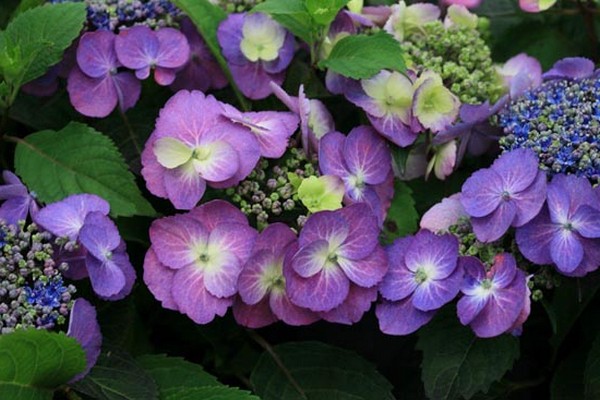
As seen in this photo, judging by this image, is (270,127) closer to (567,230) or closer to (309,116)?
(309,116)

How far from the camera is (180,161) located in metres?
1.04

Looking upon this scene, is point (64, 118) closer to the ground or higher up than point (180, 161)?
closer to the ground

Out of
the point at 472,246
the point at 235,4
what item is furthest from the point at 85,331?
the point at 235,4

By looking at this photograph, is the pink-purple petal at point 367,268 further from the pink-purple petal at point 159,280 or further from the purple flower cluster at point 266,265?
the pink-purple petal at point 159,280

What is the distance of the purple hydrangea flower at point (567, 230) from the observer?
3.26 feet

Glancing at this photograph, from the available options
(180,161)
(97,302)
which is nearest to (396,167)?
(180,161)

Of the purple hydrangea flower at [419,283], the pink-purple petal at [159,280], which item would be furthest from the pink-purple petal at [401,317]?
the pink-purple petal at [159,280]

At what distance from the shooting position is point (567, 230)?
3.29 feet

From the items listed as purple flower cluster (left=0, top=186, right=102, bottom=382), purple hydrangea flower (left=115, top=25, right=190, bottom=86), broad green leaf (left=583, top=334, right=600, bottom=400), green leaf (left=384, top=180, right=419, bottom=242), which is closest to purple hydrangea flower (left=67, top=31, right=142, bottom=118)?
purple hydrangea flower (left=115, top=25, right=190, bottom=86)

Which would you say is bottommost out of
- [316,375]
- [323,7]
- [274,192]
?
[316,375]

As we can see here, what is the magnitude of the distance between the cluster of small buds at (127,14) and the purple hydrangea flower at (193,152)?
0.19m

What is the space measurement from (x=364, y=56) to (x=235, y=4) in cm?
23

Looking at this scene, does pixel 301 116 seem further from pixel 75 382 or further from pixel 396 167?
pixel 75 382

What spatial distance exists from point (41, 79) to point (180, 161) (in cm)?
27
